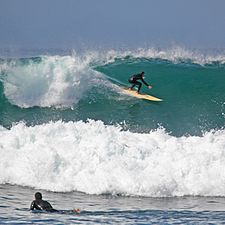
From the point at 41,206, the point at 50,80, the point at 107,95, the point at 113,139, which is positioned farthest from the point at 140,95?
the point at 41,206

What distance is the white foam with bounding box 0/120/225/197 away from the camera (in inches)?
604

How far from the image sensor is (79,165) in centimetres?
1614

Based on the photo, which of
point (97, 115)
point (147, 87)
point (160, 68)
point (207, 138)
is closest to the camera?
point (207, 138)

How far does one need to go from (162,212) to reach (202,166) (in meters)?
3.20

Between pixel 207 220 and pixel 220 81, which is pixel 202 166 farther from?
pixel 220 81

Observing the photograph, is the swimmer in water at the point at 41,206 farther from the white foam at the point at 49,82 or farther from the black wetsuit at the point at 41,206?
the white foam at the point at 49,82

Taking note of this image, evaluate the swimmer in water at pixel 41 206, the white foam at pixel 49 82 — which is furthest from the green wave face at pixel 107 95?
the swimmer in water at pixel 41 206

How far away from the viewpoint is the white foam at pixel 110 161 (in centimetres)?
1534

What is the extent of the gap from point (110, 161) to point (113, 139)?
1.19 metres

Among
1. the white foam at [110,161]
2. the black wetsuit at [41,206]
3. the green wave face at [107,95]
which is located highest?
the green wave face at [107,95]

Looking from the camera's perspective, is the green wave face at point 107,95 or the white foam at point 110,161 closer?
the white foam at point 110,161

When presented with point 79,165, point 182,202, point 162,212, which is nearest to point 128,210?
point 162,212

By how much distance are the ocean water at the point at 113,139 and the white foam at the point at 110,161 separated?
0.08 feet

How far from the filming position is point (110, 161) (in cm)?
1616
